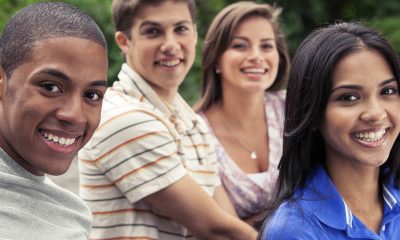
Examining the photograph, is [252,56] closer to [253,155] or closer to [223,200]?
[253,155]

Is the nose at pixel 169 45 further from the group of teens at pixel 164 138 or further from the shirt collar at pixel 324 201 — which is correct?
the shirt collar at pixel 324 201

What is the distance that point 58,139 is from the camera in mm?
2139

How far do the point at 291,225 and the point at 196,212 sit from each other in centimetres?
78

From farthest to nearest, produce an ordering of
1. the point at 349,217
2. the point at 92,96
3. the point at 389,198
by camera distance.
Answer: the point at 389,198, the point at 349,217, the point at 92,96

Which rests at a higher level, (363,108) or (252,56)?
(363,108)

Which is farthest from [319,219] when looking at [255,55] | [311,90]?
[255,55]

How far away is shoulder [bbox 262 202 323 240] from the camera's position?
2287 mm

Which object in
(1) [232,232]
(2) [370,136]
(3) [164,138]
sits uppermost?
(2) [370,136]

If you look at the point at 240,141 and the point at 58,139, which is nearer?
the point at 58,139

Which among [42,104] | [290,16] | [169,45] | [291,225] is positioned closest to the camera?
[42,104]

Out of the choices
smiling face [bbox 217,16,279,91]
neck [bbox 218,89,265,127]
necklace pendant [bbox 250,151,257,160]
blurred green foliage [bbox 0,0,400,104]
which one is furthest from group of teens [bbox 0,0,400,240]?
blurred green foliage [bbox 0,0,400,104]

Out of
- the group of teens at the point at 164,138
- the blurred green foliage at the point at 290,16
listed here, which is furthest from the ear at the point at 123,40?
the blurred green foliage at the point at 290,16

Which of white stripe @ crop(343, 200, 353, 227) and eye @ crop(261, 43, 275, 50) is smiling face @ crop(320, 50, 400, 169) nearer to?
white stripe @ crop(343, 200, 353, 227)

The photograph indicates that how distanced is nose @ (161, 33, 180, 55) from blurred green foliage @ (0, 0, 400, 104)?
267 cm
